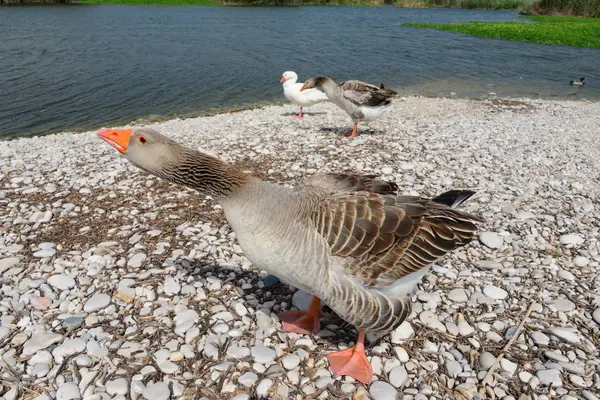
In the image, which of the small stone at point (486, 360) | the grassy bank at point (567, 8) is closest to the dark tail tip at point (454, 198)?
the small stone at point (486, 360)

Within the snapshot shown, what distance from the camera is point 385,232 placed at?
11.0 feet

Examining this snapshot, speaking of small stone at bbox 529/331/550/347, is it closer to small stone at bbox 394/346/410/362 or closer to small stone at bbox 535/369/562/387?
small stone at bbox 535/369/562/387

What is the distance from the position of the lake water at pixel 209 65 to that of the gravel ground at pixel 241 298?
845 cm

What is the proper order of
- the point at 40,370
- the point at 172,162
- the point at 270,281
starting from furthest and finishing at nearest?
the point at 270,281 < the point at 40,370 < the point at 172,162

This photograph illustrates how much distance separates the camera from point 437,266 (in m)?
4.87

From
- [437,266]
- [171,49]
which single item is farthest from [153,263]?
[171,49]

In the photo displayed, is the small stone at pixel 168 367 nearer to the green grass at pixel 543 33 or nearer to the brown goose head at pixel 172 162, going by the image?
the brown goose head at pixel 172 162

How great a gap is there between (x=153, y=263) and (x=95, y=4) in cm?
5809

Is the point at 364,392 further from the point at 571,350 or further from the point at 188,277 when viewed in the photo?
the point at 188,277

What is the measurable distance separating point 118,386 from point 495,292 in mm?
3857

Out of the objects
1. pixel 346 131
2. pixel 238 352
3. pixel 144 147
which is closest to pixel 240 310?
pixel 238 352

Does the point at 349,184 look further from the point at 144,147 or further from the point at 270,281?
the point at 144,147

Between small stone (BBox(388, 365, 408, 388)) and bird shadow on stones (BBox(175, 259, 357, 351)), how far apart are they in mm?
533

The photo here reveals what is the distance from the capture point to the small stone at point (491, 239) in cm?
529
